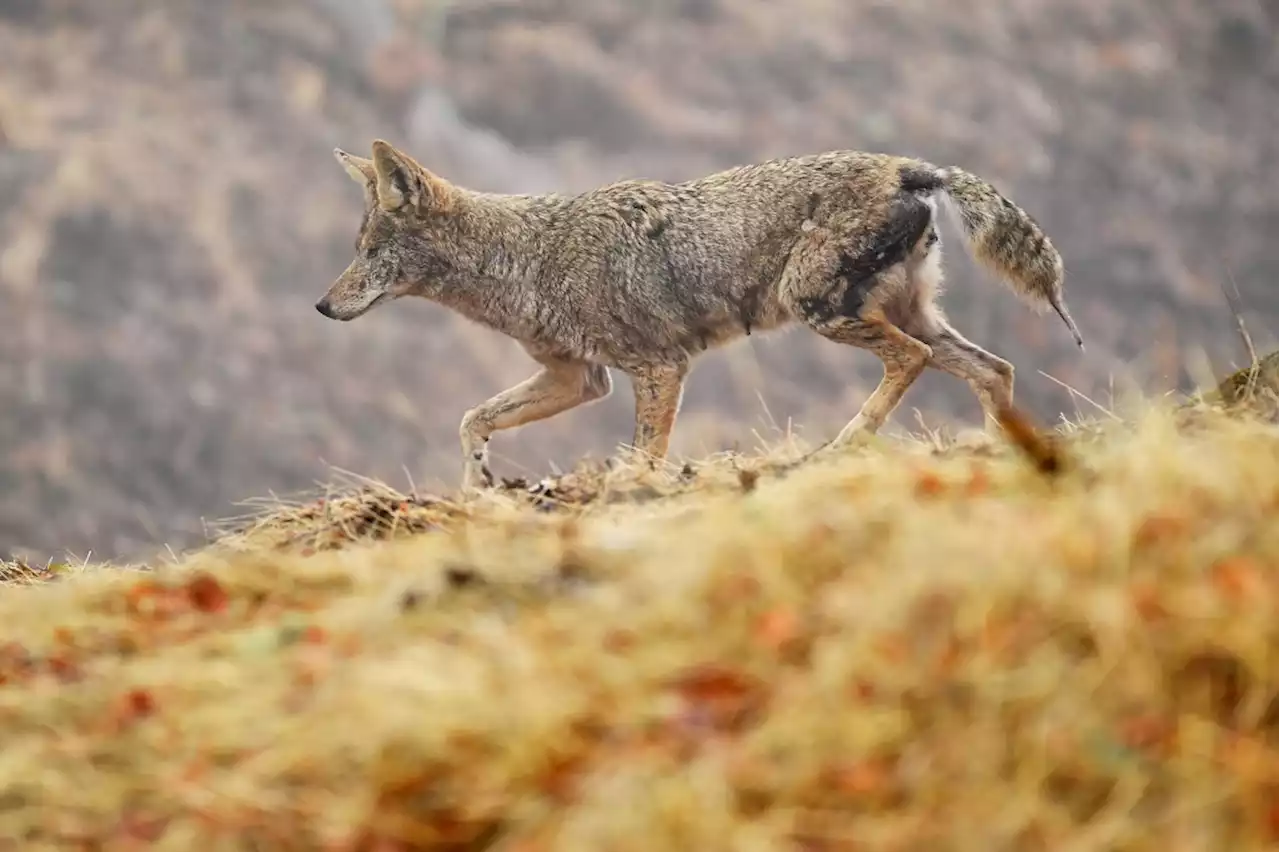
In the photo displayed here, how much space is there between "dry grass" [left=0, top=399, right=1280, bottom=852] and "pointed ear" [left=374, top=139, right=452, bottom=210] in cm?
391

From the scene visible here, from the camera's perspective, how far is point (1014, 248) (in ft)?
20.5

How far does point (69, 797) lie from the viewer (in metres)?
2.93

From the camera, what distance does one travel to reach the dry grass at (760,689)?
2.37m

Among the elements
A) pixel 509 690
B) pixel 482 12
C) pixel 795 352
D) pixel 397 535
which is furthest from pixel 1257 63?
pixel 509 690

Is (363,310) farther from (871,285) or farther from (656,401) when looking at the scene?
(871,285)

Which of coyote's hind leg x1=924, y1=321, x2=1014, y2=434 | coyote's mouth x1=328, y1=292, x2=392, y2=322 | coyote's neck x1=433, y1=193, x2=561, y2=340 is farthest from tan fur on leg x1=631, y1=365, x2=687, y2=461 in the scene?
coyote's mouth x1=328, y1=292, x2=392, y2=322

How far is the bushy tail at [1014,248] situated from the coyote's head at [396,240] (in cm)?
273

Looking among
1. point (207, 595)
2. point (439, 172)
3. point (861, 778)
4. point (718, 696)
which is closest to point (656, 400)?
point (207, 595)

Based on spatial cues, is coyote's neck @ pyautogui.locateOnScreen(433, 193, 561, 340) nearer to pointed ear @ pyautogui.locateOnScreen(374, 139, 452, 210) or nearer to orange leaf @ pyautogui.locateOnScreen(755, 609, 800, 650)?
pointed ear @ pyautogui.locateOnScreen(374, 139, 452, 210)

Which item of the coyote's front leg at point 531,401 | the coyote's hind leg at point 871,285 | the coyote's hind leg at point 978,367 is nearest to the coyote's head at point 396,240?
the coyote's front leg at point 531,401

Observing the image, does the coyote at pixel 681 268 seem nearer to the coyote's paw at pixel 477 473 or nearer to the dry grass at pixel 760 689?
the coyote's paw at pixel 477 473

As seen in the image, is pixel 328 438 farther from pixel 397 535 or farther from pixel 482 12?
pixel 397 535

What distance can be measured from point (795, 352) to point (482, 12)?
26.5 feet

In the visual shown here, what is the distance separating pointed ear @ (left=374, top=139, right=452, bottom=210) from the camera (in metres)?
7.21
